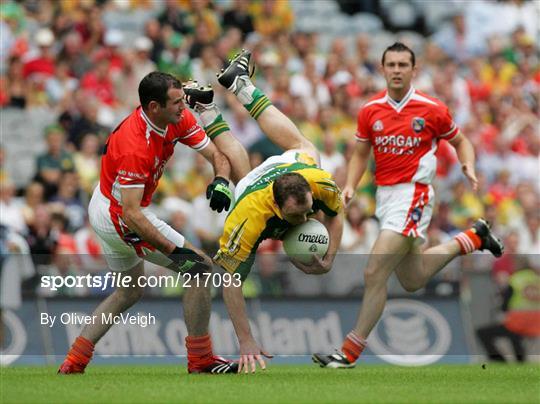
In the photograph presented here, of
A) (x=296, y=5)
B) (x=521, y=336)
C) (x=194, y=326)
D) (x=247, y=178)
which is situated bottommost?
(x=521, y=336)

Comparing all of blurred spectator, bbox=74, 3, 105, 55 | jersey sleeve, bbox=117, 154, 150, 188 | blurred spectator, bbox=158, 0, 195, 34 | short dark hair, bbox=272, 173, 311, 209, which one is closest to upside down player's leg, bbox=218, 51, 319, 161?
short dark hair, bbox=272, 173, 311, 209

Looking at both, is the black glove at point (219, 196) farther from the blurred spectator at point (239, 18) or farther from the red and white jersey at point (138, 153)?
the blurred spectator at point (239, 18)

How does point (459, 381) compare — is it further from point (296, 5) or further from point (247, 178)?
point (296, 5)

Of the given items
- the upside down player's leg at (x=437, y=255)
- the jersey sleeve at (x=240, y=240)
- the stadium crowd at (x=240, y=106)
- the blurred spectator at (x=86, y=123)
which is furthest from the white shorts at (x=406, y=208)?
the blurred spectator at (x=86, y=123)

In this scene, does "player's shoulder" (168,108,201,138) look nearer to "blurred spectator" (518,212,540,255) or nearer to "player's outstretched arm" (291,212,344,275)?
"player's outstretched arm" (291,212,344,275)

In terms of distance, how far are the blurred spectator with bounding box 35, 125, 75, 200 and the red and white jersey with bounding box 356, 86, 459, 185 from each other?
17.7 ft

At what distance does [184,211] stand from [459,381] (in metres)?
6.52

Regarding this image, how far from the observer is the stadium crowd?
50.0 ft

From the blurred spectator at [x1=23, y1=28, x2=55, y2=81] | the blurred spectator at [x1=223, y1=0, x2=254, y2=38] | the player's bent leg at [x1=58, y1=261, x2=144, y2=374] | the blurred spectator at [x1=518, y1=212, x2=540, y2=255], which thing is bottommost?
the blurred spectator at [x1=518, y1=212, x2=540, y2=255]

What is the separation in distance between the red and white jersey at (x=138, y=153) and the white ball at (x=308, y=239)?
3.52 ft

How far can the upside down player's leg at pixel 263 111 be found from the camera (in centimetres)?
1113

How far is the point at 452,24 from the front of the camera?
2359 centimetres

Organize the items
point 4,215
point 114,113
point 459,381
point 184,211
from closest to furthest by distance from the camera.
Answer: point 459,381, point 4,215, point 184,211, point 114,113

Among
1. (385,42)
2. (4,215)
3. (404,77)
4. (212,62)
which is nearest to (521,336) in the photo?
(404,77)
